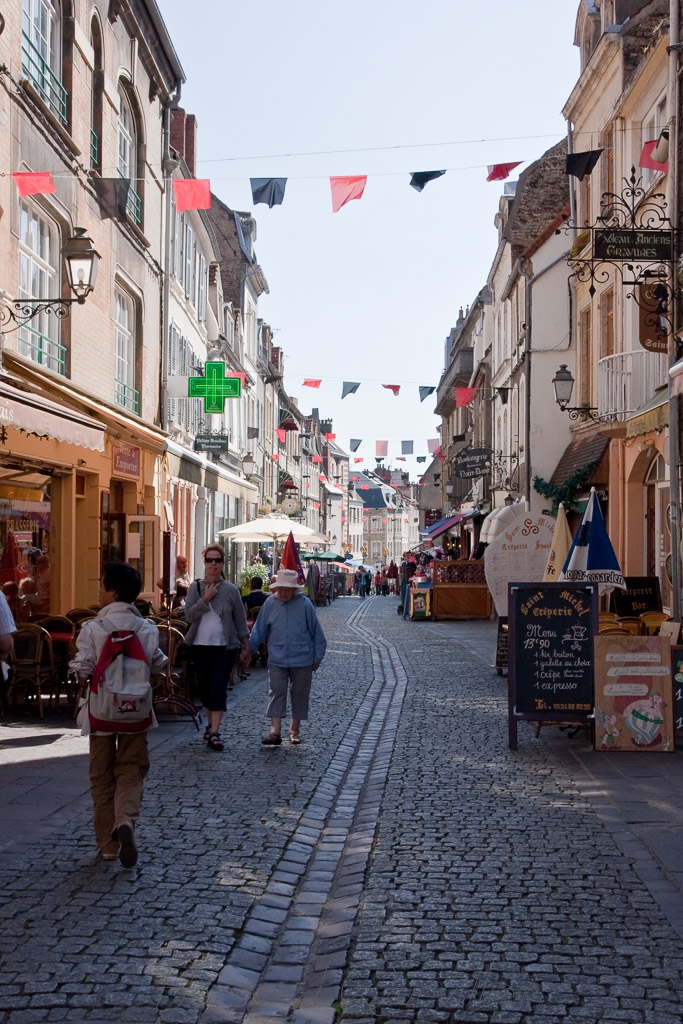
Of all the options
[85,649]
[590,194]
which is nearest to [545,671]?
[85,649]

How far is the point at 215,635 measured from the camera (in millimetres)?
9758

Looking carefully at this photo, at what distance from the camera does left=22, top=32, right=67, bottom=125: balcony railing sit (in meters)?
14.6

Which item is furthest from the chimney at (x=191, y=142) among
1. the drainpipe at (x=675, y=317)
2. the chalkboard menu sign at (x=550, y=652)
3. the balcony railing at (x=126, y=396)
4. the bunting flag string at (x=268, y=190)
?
the chalkboard menu sign at (x=550, y=652)

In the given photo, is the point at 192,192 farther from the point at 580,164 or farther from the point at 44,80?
the point at 580,164

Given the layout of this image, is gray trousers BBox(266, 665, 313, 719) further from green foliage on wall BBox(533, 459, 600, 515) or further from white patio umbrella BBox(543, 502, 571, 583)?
green foliage on wall BBox(533, 459, 600, 515)

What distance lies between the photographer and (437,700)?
13.4m

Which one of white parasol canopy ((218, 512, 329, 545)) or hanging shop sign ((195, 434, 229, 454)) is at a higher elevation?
hanging shop sign ((195, 434, 229, 454))

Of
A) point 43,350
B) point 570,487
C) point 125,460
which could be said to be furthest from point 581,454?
point 43,350

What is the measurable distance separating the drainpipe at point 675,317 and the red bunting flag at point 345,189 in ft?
12.5

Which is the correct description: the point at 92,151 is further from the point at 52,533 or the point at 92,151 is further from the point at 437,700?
the point at 437,700

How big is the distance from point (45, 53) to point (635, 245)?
8455 mm

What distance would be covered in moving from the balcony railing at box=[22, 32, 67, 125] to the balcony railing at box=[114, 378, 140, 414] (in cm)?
552

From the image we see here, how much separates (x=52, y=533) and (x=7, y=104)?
6.16m

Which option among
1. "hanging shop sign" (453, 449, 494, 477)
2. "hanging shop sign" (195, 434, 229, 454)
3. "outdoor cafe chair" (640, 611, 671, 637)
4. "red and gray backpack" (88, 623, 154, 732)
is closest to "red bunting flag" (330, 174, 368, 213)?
"outdoor cafe chair" (640, 611, 671, 637)
